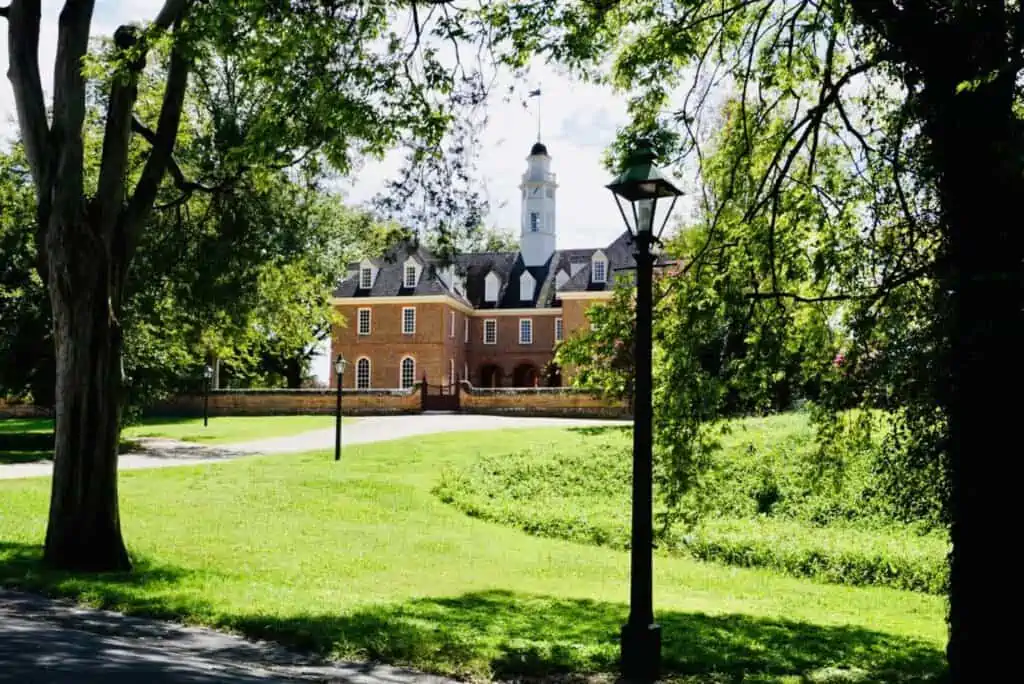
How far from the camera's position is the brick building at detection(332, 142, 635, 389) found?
52375 millimetres

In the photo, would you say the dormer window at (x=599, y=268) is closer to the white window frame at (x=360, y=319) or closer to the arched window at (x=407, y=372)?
the arched window at (x=407, y=372)

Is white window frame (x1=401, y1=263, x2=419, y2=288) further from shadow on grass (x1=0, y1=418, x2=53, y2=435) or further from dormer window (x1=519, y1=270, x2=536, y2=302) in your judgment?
shadow on grass (x1=0, y1=418, x2=53, y2=435)

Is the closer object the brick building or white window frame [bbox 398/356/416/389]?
the brick building

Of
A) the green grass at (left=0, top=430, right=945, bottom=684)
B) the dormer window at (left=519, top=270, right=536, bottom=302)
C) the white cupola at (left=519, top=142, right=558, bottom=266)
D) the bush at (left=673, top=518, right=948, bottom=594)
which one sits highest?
the white cupola at (left=519, top=142, right=558, bottom=266)

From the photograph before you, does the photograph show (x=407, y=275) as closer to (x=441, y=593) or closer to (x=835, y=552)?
(x=835, y=552)

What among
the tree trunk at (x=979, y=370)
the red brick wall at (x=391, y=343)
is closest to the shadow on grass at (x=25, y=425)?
the red brick wall at (x=391, y=343)

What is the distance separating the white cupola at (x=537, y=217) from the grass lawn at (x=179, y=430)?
21.8 meters

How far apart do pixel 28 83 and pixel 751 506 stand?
51.3ft

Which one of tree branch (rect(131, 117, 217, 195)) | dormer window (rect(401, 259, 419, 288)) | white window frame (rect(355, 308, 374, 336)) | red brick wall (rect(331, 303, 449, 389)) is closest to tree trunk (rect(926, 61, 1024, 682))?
tree branch (rect(131, 117, 217, 195))

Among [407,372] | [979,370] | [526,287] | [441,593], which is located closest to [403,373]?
[407,372]

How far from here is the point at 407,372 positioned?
53.4 metres

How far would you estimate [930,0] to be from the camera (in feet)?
20.7

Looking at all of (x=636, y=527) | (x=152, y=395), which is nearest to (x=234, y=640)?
(x=636, y=527)

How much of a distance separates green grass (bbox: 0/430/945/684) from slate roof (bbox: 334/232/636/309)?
3401 cm
